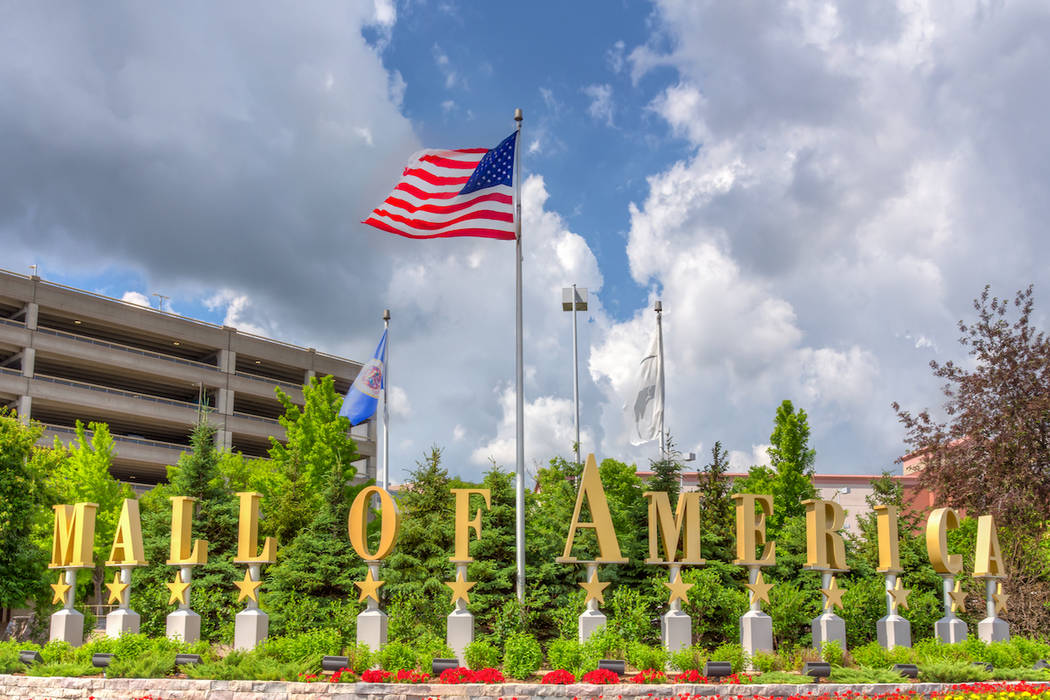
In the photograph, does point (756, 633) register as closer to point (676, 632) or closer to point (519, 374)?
point (676, 632)

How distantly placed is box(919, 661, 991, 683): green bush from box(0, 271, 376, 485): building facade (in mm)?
47101

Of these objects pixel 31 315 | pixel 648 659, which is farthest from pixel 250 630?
pixel 31 315

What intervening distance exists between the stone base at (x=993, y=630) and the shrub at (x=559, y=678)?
1226 centimetres

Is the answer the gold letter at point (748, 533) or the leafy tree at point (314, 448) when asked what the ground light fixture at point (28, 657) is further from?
the gold letter at point (748, 533)

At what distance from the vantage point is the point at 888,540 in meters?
23.3

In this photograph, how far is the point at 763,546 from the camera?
75.8 ft

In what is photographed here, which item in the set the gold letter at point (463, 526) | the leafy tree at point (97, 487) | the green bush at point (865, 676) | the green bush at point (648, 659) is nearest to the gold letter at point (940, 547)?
the green bush at point (865, 676)

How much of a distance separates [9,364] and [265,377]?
68.3 ft

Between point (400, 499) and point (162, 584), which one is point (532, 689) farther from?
point (162, 584)

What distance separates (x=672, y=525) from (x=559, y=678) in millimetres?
5561

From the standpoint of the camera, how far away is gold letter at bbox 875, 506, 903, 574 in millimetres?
23047

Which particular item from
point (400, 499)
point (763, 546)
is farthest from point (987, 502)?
point (400, 499)

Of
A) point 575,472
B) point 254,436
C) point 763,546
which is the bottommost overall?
point 763,546

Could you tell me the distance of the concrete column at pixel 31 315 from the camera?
60812 millimetres
